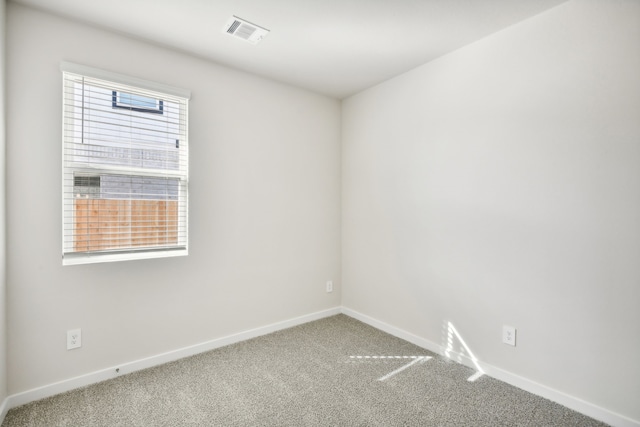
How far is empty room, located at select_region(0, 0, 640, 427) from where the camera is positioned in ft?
5.96

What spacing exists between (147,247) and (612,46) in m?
3.24

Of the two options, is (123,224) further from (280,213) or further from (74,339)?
(280,213)

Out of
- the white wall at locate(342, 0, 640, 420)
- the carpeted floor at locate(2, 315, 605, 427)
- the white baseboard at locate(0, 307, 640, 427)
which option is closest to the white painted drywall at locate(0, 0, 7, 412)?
the white baseboard at locate(0, 307, 640, 427)

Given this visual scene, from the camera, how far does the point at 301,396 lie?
2021 mm

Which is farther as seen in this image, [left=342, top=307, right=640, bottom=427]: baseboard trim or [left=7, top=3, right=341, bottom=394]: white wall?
[left=7, top=3, right=341, bottom=394]: white wall

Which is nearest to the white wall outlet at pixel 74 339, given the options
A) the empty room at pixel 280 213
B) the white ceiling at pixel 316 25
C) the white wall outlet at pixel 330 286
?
the empty room at pixel 280 213

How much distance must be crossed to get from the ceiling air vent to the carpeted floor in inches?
95.8

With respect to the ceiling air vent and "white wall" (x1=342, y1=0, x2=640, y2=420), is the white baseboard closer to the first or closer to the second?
"white wall" (x1=342, y1=0, x2=640, y2=420)

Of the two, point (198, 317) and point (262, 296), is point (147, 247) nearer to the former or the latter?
point (198, 317)

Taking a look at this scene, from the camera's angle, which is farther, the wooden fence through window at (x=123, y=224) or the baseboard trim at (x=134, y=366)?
the wooden fence through window at (x=123, y=224)

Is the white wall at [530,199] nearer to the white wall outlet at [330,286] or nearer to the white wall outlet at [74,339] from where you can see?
the white wall outlet at [330,286]

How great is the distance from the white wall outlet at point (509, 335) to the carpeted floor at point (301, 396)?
0.29 metres

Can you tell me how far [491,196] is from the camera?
7.47 feet

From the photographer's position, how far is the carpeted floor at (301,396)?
1799mm
